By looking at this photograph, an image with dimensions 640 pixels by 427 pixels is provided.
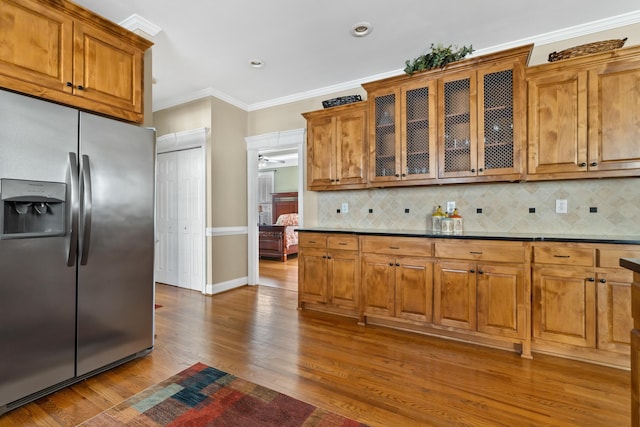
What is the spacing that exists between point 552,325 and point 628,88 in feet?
6.38

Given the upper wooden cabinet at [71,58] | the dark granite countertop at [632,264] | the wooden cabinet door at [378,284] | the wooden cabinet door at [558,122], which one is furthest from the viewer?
the wooden cabinet door at [378,284]

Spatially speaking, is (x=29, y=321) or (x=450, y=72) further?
(x=450, y=72)

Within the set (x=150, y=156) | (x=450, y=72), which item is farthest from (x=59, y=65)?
(x=450, y=72)

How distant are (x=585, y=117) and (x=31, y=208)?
4.04 metres

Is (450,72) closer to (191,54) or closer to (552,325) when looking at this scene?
(552,325)

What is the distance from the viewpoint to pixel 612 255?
2.20 metres

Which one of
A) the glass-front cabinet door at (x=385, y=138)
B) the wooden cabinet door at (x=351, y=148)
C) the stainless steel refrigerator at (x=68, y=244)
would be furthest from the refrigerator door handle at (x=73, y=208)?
the glass-front cabinet door at (x=385, y=138)

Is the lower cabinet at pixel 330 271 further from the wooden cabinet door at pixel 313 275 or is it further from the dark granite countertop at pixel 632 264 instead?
the dark granite countertop at pixel 632 264

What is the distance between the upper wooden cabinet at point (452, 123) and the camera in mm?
2689

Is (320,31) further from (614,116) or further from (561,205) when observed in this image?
(561,205)

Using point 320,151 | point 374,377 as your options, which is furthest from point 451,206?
point 374,377

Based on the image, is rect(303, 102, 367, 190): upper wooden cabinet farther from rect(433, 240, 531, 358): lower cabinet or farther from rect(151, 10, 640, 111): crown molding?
rect(433, 240, 531, 358): lower cabinet

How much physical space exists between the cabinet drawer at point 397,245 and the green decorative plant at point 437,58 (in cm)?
169

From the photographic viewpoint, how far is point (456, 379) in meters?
2.11
